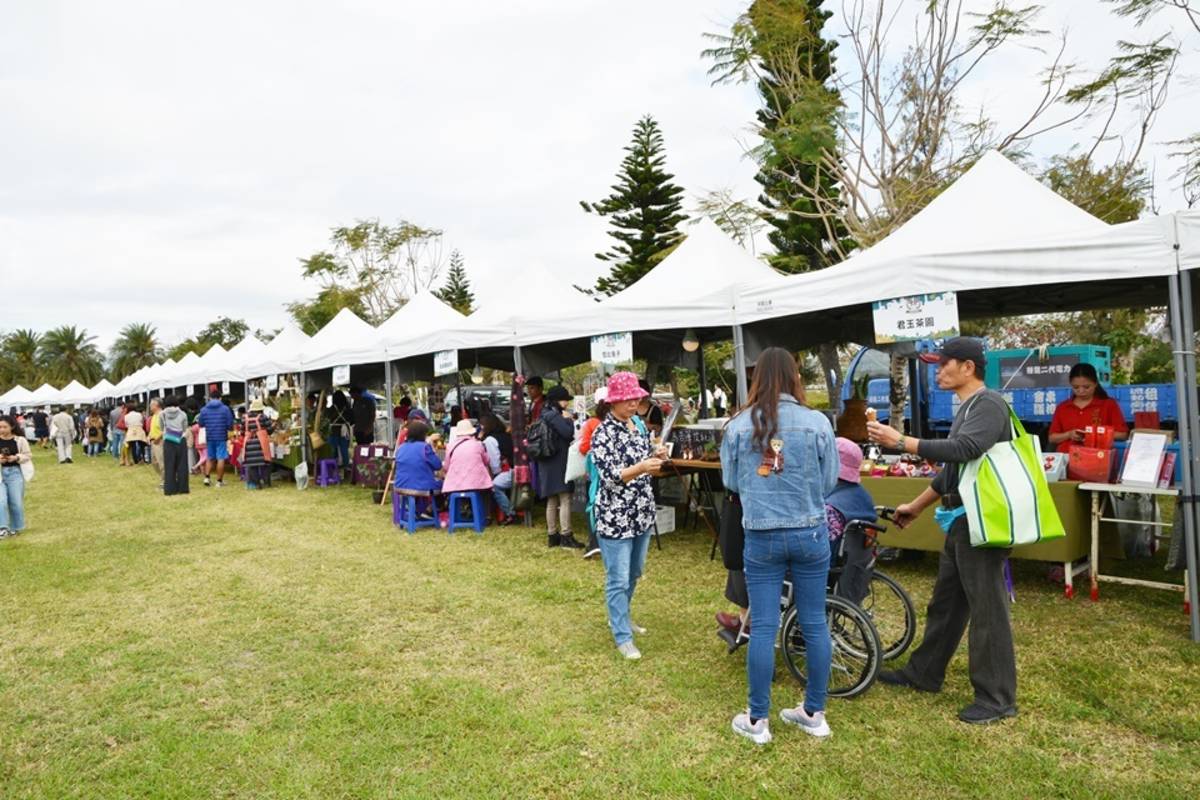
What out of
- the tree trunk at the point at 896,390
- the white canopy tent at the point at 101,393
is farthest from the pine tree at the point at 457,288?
the tree trunk at the point at 896,390

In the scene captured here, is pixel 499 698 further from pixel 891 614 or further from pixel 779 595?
pixel 891 614

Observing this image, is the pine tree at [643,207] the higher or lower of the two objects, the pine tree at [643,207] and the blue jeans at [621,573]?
the higher

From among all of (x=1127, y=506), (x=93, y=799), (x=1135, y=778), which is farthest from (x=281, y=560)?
(x=1127, y=506)

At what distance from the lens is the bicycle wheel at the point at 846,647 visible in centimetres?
345

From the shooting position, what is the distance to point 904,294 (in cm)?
527

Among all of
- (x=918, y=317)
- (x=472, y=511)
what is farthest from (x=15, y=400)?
(x=918, y=317)

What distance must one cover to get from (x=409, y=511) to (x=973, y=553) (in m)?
6.14

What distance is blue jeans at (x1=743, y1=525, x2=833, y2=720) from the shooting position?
2.97 metres

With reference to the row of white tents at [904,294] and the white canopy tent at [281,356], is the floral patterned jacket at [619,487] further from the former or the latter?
A: the white canopy tent at [281,356]

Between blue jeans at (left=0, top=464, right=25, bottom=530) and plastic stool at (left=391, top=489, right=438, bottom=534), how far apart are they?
13.5 ft

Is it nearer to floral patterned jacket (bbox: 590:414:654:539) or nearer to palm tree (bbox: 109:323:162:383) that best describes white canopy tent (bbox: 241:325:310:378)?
floral patterned jacket (bbox: 590:414:654:539)

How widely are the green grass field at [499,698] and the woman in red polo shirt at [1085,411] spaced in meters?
1.17

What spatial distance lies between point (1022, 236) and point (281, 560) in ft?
20.9

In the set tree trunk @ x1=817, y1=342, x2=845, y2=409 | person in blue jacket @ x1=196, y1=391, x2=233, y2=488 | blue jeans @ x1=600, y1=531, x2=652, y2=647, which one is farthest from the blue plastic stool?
tree trunk @ x1=817, y1=342, x2=845, y2=409
